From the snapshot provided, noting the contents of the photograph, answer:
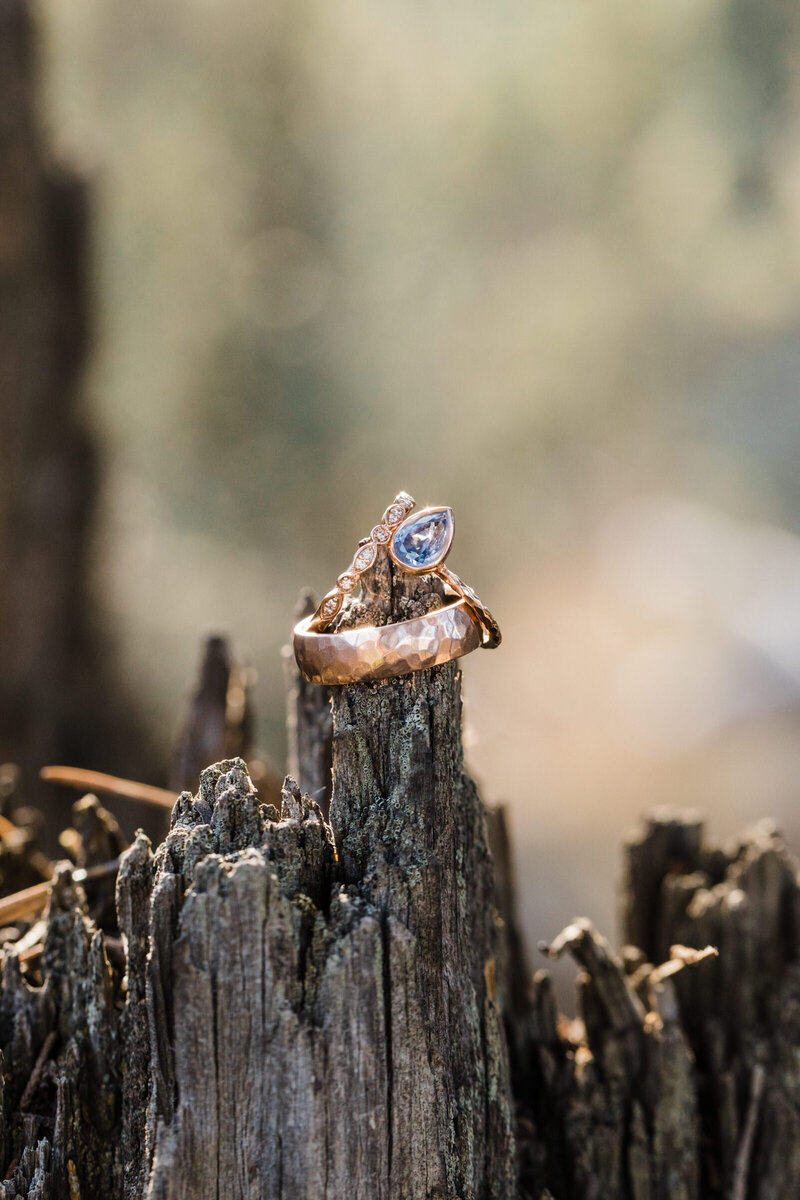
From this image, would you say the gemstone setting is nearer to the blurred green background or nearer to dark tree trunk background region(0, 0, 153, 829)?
→ dark tree trunk background region(0, 0, 153, 829)

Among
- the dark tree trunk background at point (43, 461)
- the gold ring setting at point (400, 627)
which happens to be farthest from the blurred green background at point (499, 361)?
the gold ring setting at point (400, 627)

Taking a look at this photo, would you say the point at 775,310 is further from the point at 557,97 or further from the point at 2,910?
the point at 2,910

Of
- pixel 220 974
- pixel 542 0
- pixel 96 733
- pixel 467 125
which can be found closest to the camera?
pixel 220 974

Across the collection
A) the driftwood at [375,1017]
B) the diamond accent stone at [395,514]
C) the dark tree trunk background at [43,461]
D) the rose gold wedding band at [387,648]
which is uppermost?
the dark tree trunk background at [43,461]

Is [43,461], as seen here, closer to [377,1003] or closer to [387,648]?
[387,648]

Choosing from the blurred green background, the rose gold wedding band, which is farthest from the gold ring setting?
the blurred green background

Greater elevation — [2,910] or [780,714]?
[780,714]

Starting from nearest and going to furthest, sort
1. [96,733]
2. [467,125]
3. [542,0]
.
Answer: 1. [96,733]
2. [542,0]
3. [467,125]

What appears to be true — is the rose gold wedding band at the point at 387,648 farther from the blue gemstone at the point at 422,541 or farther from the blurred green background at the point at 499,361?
the blurred green background at the point at 499,361

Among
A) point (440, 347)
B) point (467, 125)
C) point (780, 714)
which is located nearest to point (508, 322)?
point (440, 347)
